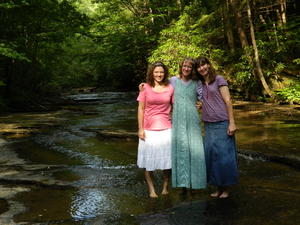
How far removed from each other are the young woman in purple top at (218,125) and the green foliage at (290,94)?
11.0 m

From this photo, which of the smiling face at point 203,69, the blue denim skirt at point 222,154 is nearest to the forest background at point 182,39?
the blue denim skirt at point 222,154

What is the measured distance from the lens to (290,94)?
47.5 feet

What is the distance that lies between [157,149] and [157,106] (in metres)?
0.52

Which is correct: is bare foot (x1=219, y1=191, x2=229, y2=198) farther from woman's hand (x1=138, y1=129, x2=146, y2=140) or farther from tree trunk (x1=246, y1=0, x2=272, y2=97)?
tree trunk (x1=246, y1=0, x2=272, y2=97)

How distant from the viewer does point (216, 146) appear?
432 centimetres

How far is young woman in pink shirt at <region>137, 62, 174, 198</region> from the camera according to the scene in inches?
173

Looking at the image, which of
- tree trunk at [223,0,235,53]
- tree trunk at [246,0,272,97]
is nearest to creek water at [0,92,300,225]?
tree trunk at [246,0,272,97]

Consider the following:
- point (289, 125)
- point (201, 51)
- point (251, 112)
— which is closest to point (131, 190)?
point (289, 125)

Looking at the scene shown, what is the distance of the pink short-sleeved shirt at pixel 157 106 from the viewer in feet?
14.4

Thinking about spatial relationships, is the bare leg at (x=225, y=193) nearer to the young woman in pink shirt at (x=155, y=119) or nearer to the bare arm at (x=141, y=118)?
the young woman in pink shirt at (x=155, y=119)

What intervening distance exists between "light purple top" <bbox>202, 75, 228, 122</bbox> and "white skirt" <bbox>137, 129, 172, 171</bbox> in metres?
0.56

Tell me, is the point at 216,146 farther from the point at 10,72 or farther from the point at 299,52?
the point at 10,72

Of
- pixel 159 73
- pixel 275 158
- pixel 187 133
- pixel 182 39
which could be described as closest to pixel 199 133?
pixel 187 133

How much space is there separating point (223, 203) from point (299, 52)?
15158 mm
